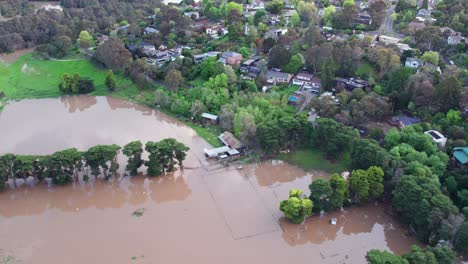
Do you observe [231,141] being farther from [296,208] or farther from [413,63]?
[413,63]

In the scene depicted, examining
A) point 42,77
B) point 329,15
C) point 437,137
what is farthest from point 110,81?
point 329,15

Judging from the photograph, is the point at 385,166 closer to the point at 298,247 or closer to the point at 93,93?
the point at 298,247

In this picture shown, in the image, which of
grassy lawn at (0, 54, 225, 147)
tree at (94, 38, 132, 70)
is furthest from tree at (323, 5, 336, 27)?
grassy lawn at (0, 54, 225, 147)

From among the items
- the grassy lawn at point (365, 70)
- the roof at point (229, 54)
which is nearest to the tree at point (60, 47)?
the roof at point (229, 54)

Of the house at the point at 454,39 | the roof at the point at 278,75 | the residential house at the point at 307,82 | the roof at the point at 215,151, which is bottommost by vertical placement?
the roof at the point at 215,151

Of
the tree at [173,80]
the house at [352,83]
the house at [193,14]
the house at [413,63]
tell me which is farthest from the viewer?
the house at [193,14]

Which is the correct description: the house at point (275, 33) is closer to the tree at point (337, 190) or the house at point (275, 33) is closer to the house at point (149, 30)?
the house at point (149, 30)
